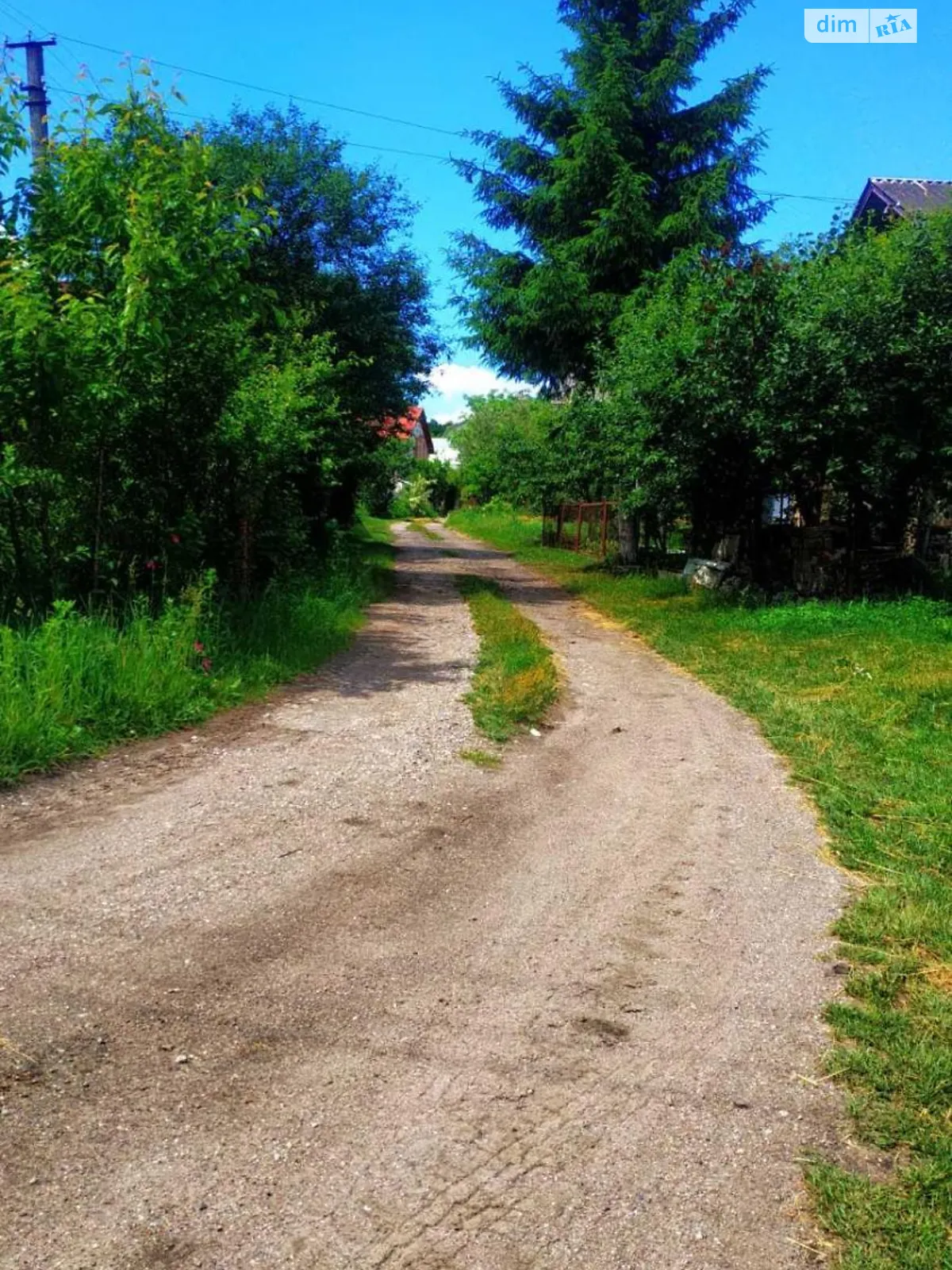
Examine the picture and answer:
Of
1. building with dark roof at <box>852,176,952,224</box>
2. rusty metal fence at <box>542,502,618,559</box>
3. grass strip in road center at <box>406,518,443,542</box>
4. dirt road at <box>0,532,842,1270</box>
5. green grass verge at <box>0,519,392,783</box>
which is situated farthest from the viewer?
grass strip in road center at <box>406,518,443,542</box>

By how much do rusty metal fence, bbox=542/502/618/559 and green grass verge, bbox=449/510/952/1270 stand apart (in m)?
10.0

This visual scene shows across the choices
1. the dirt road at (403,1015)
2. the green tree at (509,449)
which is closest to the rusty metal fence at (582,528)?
the green tree at (509,449)

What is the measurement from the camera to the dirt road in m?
2.36

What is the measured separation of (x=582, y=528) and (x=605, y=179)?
421 inches

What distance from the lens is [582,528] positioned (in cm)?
2786

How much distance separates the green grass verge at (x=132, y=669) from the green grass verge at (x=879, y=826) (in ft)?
13.7

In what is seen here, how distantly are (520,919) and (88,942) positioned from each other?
1.70 meters

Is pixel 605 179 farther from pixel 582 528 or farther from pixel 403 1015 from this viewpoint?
pixel 403 1015

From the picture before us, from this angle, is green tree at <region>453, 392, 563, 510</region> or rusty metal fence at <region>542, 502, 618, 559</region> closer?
green tree at <region>453, 392, 563, 510</region>

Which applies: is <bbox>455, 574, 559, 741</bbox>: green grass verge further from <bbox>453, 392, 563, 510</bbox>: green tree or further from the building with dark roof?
the building with dark roof

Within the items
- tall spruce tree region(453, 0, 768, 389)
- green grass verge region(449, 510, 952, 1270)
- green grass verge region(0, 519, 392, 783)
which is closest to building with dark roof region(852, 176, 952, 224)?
tall spruce tree region(453, 0, 768, 389)

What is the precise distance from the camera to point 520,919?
4.11 m

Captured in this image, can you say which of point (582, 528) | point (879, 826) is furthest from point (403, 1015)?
point (582, 528)

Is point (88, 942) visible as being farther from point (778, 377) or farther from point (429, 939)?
point (778, 377)
